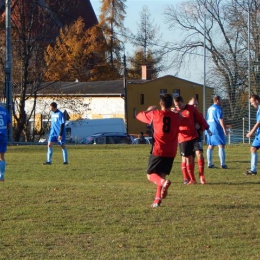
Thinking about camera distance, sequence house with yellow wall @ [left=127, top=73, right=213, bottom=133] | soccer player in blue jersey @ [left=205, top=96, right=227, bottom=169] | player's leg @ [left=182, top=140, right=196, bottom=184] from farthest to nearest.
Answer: house with yellow wall @ [left=127, top=73, right=213, bottom=133]
soccer player in blue jersey @ [left=205, top=96, right=227, bottom=169]
player's leg @ [left=182, top=140, right=196, bottom=184]

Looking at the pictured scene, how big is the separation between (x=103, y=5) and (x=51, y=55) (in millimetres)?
22291

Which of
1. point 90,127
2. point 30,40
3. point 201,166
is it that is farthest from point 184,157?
point 90,127

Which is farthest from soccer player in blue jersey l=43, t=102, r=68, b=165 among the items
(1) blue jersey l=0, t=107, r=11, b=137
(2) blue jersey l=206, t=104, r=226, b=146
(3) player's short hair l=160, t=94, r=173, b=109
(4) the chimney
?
(4) the chimney

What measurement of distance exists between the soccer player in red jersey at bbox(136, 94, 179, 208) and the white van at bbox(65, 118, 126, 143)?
35079mm

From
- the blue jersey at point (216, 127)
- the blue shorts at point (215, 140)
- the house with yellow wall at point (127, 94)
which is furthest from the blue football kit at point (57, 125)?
the house with yellow wall at point (127, 94)

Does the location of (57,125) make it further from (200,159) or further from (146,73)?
(146,73)

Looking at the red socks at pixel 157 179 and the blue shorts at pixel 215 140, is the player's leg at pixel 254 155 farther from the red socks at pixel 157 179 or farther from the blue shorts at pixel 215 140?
the red socks at pixel 157 179

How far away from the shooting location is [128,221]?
376 inches

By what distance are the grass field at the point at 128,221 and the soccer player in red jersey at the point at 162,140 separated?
345 mm

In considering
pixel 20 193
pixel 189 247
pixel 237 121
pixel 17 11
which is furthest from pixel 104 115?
pixel 189 247

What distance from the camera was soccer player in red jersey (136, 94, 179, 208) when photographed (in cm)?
1068

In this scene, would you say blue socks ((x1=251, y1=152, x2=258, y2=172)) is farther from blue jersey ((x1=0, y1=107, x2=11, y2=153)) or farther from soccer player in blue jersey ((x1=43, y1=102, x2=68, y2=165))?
soccer player in blue jersey ((x1=43, y1=102, x2=68, y2=165))

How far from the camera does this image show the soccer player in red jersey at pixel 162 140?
10680 millimetres

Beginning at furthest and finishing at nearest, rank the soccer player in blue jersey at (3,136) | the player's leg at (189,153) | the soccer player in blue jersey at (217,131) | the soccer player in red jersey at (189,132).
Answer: the soccer player in blue jersey at (217,131)
the soccer player in blue jersey at (3,136)
the player's leg at (189,153)
the soccer player in red jersey at (189,132)
